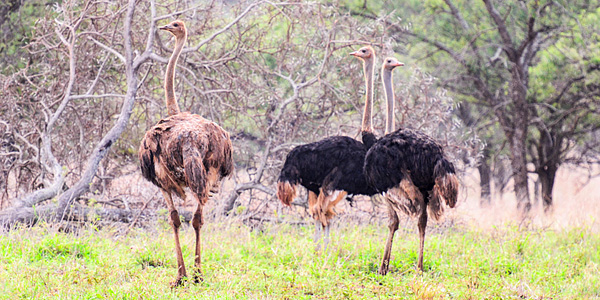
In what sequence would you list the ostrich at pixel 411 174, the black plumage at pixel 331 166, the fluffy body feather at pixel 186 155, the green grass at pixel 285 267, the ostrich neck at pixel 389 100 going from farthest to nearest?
the ostrich neck at pixel 389 100, the black plumage at pixel 331 166, the ostrich at pixel 411 174, the green grass at pixel 285 267, the fluffy body feather at pixel 186 155

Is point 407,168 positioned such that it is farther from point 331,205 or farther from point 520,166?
point 520,166

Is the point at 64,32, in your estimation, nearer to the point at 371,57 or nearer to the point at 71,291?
the point at 371,57

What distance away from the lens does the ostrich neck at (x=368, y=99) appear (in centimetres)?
671

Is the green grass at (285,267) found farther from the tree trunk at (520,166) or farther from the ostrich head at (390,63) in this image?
the tree trunk at (520,166)

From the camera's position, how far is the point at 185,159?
178 inches

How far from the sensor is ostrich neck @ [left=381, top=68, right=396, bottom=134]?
254 inches

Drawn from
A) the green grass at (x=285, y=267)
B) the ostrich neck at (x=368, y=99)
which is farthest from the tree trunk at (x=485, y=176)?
the ostrich neck at (x=368, y=99)

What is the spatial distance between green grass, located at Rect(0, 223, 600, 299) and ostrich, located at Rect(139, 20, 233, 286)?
439mm

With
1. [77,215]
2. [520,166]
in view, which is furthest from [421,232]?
[520,166]

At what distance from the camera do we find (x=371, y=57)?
7.06 meters

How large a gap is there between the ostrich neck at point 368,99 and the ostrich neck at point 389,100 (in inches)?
6.6

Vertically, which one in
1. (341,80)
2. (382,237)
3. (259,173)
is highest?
(341,80)

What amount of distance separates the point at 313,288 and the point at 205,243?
1630 mm

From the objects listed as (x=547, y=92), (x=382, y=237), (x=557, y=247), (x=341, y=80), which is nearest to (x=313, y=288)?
(x=382, y=237)
